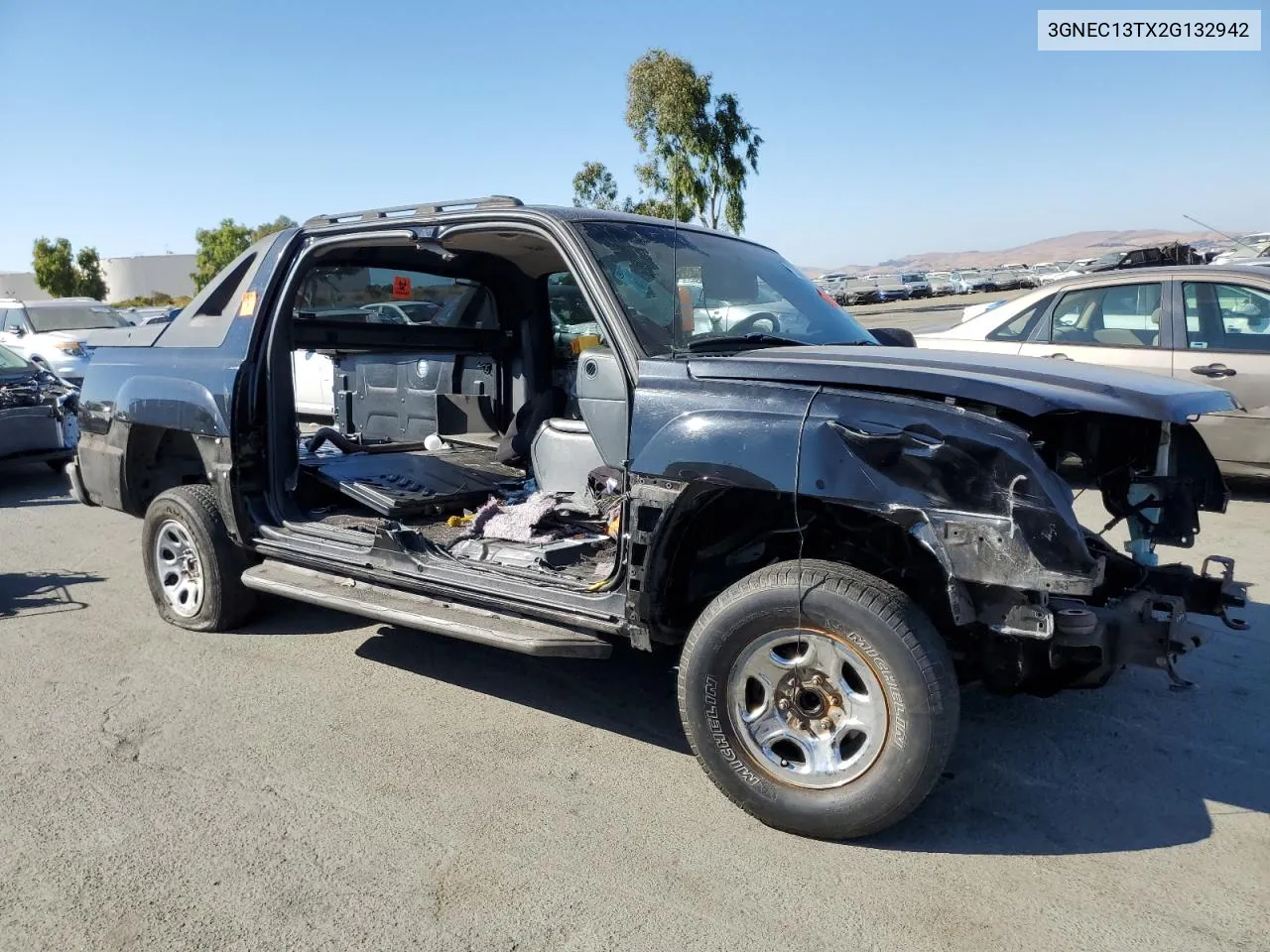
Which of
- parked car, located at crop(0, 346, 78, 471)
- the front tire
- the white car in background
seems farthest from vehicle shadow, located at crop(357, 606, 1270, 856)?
the white car in background

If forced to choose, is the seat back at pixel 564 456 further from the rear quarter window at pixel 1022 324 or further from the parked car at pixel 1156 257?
the parked car at pixel 1156 257

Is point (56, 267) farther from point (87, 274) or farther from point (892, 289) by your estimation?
point (892, 289)

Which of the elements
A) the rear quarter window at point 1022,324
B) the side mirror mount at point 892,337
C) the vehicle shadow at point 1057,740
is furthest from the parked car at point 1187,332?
the vehicle shadow at point 1057,740

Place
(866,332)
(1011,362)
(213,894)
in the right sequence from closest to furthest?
1. (213,894)
2. (1011,362)
3. (866,332)

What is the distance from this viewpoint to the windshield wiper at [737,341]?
3658mm

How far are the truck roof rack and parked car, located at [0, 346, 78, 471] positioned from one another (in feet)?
19.3

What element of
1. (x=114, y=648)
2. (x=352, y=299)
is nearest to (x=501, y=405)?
(x=352, y=299)

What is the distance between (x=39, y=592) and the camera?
588 cm

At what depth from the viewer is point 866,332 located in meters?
4.59

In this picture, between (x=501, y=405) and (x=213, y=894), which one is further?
(x=501, y=405)

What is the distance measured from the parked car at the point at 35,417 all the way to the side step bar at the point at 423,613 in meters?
5.96

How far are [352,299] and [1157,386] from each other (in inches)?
169

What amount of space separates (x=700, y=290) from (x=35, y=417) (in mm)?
8134

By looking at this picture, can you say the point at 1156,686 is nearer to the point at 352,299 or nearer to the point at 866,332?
the point at 866,332
